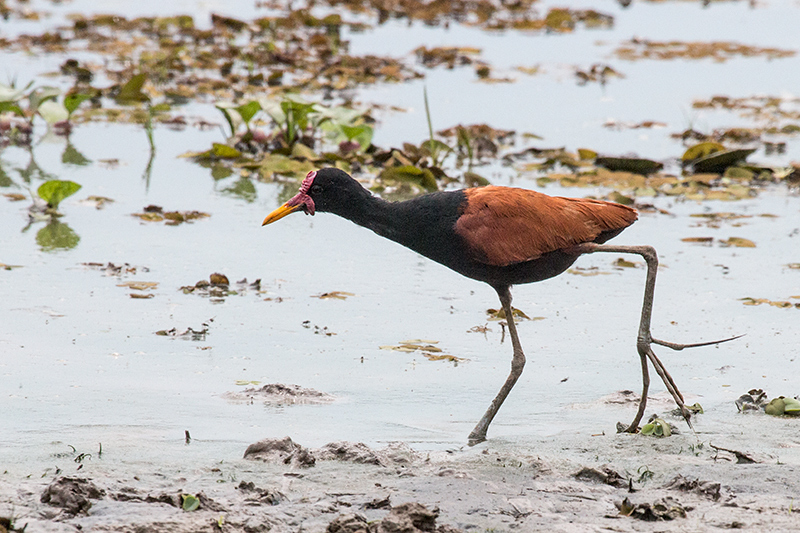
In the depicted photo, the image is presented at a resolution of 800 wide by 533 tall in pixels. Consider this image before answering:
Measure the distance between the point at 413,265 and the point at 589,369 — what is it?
2073 mm

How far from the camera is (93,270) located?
6781 millimetres

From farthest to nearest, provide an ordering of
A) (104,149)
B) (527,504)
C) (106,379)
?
1. (104,149)
2. (106,379)
3. (527,504)

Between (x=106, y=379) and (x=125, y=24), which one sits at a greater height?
(x=125, y=24)

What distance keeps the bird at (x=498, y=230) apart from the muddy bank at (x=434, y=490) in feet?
1.20

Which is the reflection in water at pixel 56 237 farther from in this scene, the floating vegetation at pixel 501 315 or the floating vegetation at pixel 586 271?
the floating vegetation at pixel 586 271

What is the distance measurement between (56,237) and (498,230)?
3893 millimetres

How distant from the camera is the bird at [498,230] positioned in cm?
470

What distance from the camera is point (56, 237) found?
7.42 metres

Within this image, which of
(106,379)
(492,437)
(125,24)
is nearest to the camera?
(492,437)

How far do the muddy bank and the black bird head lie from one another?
1.17m

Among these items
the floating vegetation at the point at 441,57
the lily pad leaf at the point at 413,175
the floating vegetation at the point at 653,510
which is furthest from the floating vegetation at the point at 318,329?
the floating vegetation at the point at 441,57

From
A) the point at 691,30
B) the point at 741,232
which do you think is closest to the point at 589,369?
the point at 741,232

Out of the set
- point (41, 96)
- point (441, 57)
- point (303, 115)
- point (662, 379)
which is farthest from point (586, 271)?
point (441, 57)

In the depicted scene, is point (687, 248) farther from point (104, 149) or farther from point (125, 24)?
point (125, 24)
